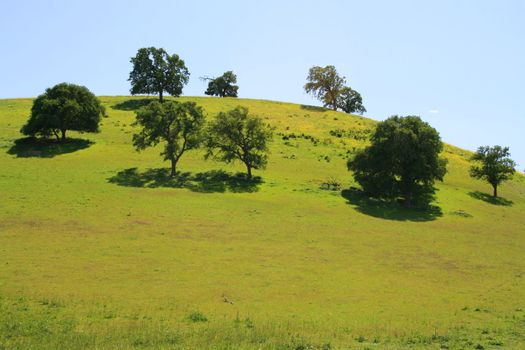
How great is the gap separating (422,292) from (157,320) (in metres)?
16.2

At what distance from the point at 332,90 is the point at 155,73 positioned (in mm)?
51398

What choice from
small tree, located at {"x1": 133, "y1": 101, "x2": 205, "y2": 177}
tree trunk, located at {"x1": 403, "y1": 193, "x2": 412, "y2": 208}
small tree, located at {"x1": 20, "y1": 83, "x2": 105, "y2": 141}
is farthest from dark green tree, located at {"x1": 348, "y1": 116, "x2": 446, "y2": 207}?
small tree, located at {"x1": 20, "y1": 83, "x2": 105, "y2": 141}

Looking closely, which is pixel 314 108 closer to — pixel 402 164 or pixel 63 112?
pixel 402 164

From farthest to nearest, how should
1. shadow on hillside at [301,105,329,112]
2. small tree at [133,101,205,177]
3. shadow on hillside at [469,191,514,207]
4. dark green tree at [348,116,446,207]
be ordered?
1. shadow on hillside at [301,105,329,112]
2. shadow on hillside at [469,191,514,207]
3. small tree at [133,101,205,177]
4. dark green tree at [348,116,446,207]

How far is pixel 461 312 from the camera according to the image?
24.2m

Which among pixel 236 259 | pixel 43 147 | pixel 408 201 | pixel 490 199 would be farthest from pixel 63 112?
pixel 490 199

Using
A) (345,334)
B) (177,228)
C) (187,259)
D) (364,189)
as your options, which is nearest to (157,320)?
(345,334)

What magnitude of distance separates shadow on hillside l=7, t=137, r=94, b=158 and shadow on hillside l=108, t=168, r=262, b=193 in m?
13.4

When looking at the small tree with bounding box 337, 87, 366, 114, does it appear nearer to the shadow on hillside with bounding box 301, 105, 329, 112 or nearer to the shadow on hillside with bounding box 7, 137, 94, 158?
the shadow on hillside with bounding box 301, 105, 329, 112

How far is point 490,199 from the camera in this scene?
222 feet

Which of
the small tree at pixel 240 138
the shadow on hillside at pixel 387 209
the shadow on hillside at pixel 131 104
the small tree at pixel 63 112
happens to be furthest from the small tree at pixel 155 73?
the shadow on hillside at pixel 387 209

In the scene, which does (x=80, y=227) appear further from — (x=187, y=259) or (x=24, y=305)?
(x=24, y=305)

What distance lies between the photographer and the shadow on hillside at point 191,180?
55969 mm

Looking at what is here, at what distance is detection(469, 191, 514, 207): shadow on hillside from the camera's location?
219ft
